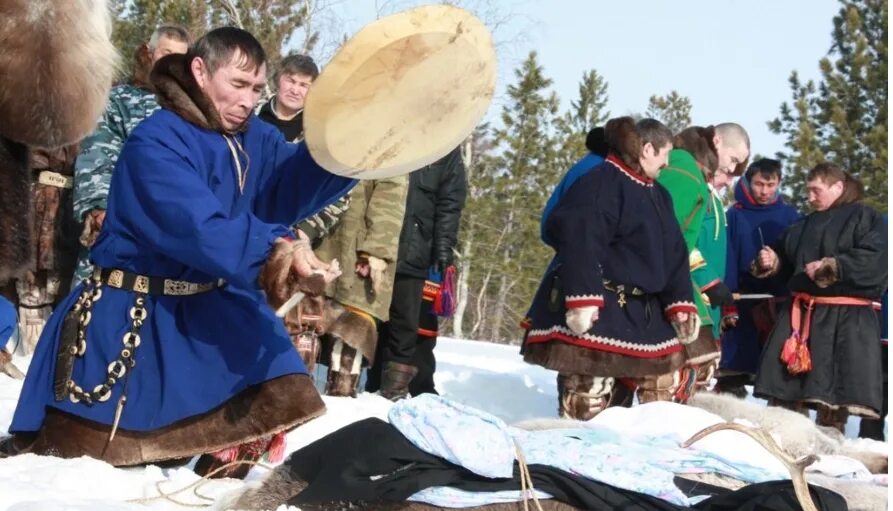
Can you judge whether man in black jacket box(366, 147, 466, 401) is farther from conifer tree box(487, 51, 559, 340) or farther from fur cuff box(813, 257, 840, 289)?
conifer tree box(487, 51, 559, 340)

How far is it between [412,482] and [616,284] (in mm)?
3146

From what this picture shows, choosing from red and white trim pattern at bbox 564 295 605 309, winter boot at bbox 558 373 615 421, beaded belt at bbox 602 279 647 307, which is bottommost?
winter boot at bbox 558 373 615 421

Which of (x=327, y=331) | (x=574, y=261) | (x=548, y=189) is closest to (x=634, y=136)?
(x=574, y=261)

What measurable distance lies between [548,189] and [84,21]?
2424 cm

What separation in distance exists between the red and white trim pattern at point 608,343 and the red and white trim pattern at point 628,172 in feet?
2.48

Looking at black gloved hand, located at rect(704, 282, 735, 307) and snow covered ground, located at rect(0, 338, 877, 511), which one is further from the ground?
black gloved hand, located at rect(704, 282, 735, 307)

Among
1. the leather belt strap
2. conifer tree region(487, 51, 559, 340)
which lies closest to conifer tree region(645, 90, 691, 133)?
conifer tree region(487, 51, 559, 340)

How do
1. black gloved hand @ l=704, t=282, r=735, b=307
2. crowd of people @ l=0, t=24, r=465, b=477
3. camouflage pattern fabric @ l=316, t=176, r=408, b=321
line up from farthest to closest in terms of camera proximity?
black gloved hand @ l=704, t=282, r=735, b=307, camouflage pattern fabric @ l=316, t=176, r=408, b=321, crowd of people @ l=0, t=24, r=465, b=477

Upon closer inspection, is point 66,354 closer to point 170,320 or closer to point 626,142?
point 170,320

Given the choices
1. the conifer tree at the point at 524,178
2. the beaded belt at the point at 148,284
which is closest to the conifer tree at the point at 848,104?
the conifer tree at the point at 524,178

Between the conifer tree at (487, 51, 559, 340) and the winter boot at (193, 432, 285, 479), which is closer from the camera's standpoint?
the winter boot at (193, 432, 285, 479)

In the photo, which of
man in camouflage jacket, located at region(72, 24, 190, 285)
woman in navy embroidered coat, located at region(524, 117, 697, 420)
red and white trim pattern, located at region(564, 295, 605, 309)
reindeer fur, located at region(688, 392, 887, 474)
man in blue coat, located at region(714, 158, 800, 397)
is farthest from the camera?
man in blue coat, located at region(714, 158, 800, 397)

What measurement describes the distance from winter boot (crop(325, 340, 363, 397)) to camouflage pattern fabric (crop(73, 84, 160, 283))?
1729 mm

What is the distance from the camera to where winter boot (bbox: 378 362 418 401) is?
711 centimetres
